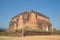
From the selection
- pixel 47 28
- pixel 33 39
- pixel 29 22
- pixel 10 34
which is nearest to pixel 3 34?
pixel 10 34

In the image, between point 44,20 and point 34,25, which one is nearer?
point 34,25

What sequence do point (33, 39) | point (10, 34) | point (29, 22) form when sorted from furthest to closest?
1. point (29, 22)
2. point (10, 34)
3. point (33, 39)

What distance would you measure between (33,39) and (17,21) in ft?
73.8

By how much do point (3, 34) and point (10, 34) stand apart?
146 centimetres

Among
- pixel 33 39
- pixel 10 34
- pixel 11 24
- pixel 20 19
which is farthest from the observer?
pixel 11 24

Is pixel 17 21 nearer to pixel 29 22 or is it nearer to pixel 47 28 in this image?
pixel 29 22

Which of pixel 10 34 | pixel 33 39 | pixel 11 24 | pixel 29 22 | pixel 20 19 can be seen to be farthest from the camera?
pixel 11 24

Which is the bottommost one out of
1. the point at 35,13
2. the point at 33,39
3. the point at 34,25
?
the point at 33,39

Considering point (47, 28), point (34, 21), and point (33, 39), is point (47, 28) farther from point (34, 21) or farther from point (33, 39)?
point (33, 39)

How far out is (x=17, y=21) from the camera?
1636 inches

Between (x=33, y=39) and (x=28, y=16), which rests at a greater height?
(x=28, y=16)

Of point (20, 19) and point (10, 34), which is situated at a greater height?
point (20, 19)

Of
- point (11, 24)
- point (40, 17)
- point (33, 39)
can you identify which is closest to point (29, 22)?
point (40, 17)

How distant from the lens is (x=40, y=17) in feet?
132
